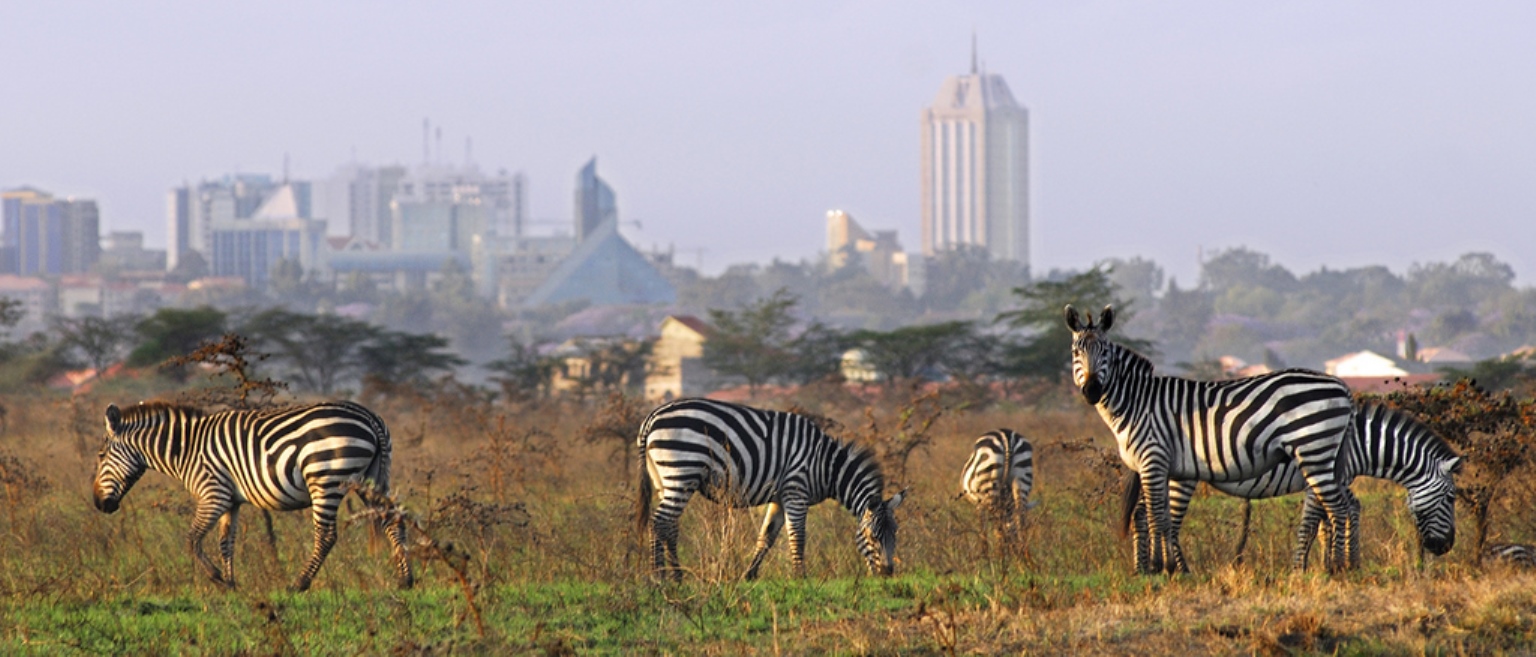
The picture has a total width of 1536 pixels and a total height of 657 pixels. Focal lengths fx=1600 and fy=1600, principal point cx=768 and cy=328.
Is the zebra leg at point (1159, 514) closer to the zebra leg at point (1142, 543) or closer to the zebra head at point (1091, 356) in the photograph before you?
the zebra leg at point (1142, 543)

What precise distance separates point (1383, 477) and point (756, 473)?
3.99 metres

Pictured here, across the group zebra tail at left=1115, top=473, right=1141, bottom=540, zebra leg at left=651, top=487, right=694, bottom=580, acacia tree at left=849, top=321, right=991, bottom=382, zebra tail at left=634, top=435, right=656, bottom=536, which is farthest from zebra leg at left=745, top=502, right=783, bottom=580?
acacia tree at left=849, top=321, right=991, bottom=382

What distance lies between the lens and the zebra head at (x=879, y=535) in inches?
418

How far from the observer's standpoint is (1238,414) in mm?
9672

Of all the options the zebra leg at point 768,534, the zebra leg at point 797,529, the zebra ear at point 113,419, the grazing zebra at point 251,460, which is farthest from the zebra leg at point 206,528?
the zebra leg at point 797,529

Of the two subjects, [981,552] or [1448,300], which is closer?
[981,552]

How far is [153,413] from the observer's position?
10.9 m

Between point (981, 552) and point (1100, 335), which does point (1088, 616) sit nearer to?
point (1100, 335)

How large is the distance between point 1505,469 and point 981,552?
360 centimetres

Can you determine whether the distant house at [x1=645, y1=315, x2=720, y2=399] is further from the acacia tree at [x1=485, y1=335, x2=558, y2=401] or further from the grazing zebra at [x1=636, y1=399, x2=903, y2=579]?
the grazing zebra at [x1=636, y1=399, x2=903, y2=579]

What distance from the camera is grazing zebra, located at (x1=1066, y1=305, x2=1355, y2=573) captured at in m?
9.55

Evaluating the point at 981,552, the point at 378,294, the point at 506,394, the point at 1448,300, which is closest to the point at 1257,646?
the point at 981,552

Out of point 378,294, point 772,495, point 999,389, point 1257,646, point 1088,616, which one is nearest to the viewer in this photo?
point 1257,646

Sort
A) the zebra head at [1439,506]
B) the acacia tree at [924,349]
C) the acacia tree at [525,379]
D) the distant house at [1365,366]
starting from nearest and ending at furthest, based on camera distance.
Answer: the zebra head at [1439,506] < the acacia tree at [525,379] < the acacia tree at [924,349] < the distant house at [1365,366]
